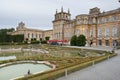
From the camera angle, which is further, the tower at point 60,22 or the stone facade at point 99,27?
the tower at point 60,22

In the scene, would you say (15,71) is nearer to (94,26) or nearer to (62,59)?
(62,59)

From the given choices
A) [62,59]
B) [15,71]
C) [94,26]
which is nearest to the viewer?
[15,71]

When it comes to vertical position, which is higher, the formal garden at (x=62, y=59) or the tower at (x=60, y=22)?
the tower at (x=60, y=22)

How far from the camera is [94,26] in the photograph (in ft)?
156

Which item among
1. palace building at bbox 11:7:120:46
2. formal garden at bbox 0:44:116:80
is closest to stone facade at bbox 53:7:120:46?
palace building at bbox 11:7:120:46

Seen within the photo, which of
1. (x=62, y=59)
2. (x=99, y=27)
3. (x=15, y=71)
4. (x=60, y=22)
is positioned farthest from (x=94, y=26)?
(x=15, y=71)

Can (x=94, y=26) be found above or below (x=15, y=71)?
above

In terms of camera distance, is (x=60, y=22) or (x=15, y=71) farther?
(x=60, y=22)

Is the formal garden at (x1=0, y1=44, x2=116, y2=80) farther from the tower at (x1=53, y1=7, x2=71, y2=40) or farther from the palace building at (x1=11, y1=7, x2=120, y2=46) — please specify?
the tower at (x1=53, y1=7, x2=71, y2=40)

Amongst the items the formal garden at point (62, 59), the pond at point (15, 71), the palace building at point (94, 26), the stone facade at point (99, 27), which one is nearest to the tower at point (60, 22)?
the palace building at point (94, 26)

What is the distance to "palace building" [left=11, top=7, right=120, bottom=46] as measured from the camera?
41719 millimetres

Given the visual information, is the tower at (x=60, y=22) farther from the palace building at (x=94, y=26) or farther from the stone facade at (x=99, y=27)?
the stone facade at (x=99, y=27)

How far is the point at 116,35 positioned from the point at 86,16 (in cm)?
1180

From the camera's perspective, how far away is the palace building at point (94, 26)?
41.7m
